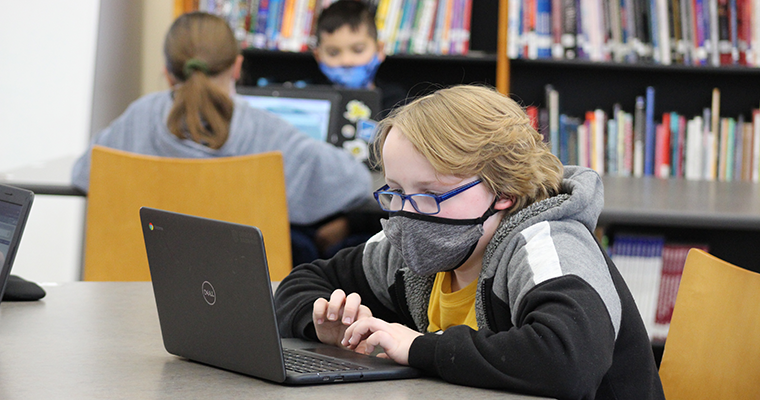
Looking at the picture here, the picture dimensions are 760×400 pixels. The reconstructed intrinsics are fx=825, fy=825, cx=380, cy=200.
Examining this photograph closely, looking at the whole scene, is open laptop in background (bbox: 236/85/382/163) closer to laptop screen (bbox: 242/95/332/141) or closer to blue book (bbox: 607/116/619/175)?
laptop screen (bbox: 242/95/332/141)

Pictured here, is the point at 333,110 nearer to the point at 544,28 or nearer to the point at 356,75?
the point at 356,75

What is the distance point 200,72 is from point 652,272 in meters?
1.58

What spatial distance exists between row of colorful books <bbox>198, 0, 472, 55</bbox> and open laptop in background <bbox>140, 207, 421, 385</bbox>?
2.38 metres

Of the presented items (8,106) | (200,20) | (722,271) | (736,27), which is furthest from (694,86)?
(8,106)

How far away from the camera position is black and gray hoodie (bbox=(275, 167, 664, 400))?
2.59 feet

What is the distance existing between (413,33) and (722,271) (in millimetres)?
2243

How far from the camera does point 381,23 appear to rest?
125 inches

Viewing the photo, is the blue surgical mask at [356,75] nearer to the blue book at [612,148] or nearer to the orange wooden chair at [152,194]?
the blue book at [612,148]

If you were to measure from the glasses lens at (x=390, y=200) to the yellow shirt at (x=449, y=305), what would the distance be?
0.14 m

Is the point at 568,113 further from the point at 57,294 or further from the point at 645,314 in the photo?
the point at 57,294

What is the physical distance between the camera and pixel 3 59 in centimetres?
307

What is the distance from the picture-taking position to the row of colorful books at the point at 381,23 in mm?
3160

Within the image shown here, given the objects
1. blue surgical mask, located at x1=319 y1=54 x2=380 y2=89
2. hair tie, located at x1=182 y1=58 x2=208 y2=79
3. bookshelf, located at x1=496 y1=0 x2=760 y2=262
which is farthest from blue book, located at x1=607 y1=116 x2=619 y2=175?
hair tie, located at x1=182 y1=58 x2=208 y2=79

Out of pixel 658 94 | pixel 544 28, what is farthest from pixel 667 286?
pixel 544 28
